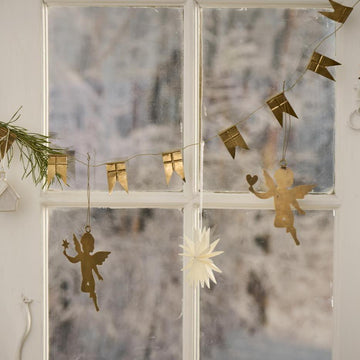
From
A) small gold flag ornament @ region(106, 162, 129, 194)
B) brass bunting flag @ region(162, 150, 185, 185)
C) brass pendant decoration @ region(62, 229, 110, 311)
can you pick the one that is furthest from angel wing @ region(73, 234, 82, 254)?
brass bunting flag @ region(162, 150, 185, 185)

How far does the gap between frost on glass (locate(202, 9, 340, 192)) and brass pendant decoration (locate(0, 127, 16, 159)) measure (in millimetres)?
422

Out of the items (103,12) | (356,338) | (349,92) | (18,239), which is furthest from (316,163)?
(18,239)

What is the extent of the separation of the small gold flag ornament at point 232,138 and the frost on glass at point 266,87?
0.04m

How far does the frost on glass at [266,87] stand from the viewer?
3.30 feet

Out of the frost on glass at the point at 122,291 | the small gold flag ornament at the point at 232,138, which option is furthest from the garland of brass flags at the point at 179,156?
the frost on glass at the point at 122,291

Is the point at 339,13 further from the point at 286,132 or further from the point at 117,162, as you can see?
the point at 117,162

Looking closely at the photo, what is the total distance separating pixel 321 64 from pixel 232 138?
0.24 metres

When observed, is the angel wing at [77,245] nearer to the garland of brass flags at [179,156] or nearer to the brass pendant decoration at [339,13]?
the garland of brass flags at [179,156]

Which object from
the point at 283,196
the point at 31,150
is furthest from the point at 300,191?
the point at 31,150

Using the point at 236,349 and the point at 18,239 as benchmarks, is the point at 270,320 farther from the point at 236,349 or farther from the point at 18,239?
the point at 18,239

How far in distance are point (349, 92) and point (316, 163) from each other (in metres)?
0.17

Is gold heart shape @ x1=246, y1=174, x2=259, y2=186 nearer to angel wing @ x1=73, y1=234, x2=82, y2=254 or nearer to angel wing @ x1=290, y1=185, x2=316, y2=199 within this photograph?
angel wing @ x1=290, y1=185, x2=316, y2=199

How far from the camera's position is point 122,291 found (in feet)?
3.45

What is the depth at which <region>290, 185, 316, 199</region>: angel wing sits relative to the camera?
3.06ft
